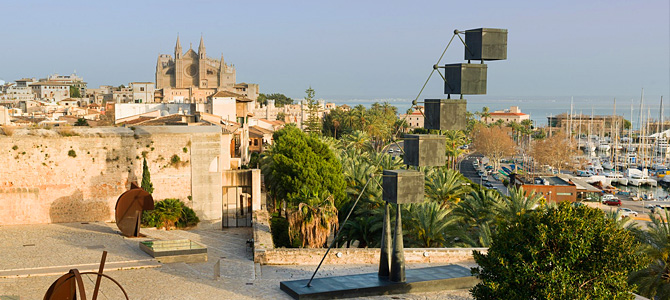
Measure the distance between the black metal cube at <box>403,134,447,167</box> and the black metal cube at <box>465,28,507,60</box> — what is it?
7.29ft

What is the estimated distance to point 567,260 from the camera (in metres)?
11.0

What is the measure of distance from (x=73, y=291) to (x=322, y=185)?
18113mm

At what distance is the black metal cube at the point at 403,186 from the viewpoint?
14.0 m

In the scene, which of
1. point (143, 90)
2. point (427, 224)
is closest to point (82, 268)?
point (427, 224)

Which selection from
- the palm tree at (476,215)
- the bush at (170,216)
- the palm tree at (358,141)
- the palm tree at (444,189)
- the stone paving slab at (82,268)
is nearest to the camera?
the stone paving slab at (82,268)

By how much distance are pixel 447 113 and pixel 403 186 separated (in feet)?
7.14

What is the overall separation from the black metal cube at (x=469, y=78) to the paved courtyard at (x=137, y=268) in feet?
16.3

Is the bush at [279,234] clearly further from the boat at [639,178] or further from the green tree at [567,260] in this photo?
the boat at [639,178]

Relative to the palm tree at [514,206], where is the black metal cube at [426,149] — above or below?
above

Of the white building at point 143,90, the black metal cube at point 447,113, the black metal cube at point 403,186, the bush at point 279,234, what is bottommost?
the bush at point 279,234

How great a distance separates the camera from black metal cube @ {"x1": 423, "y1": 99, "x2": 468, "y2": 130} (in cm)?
1468

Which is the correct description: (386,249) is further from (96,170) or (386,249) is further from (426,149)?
(96,170)

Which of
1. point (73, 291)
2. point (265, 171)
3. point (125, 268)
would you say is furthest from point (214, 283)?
point (265, 171)

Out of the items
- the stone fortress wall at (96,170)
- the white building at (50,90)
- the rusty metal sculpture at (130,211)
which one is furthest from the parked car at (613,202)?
the white building at (50,90)
